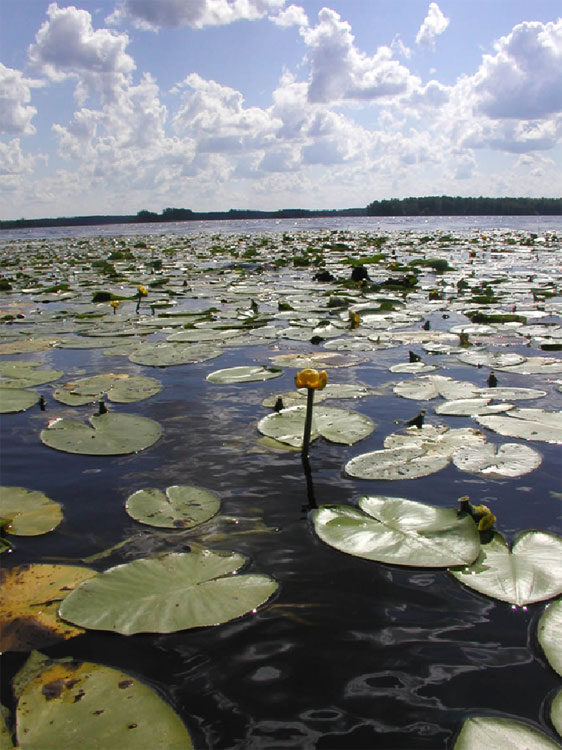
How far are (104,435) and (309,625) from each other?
5.31 feet

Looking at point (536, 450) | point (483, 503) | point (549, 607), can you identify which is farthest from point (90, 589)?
point (536, 450)

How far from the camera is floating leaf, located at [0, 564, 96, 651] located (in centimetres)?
142

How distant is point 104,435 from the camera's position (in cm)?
272

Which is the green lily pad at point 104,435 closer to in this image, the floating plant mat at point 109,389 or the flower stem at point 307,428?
the floating plant mat at point 109,389

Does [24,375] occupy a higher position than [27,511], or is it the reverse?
[24,375]

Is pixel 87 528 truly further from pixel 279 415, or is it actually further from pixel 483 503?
pixel 483 503

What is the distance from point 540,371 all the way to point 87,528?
3102mm

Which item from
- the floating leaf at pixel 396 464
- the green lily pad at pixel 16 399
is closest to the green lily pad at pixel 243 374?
the green lily pad at pixel 16 399

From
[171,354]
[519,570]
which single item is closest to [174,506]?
[519,570]

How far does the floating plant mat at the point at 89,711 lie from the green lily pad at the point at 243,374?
2504 mm

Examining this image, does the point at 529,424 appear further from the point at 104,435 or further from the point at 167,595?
the point at 104,435

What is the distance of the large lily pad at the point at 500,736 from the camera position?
3.48 ft

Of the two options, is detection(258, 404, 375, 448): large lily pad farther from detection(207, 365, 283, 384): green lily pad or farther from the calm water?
detection(207, 365, 283, 384): green lily pad

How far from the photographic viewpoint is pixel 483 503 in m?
2.07
